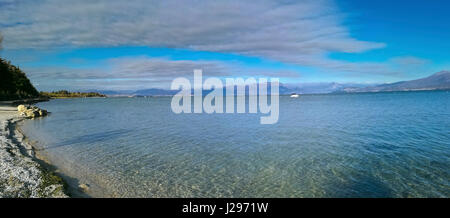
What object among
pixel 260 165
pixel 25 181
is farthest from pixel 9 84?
pixel 260 165

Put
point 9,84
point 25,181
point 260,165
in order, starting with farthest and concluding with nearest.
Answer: point 9,84, point 260,165, point 25,181

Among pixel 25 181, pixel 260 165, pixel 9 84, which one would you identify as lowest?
pixel 260 165

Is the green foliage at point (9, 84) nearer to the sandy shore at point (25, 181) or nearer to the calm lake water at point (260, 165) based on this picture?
the calm lake water at point (260, 165)

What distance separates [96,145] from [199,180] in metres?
12.1

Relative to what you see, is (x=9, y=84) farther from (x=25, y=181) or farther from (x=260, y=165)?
(x=260, y=165)

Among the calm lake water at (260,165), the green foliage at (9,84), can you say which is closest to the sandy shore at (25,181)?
the calm lake water at (260,165)

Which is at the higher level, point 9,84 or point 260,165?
point 9,84

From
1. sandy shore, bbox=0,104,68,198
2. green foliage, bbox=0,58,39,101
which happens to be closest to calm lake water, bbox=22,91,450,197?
sandy shore, bbox=0,104,68,198

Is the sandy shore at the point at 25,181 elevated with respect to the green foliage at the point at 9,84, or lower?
lower

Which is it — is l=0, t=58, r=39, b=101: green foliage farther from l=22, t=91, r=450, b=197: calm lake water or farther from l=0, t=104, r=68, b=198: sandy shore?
l=0, t=104, r=68, b=198: sandy shore

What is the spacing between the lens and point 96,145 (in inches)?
763

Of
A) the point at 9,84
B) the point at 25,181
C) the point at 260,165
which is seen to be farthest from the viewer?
the point at 9,84

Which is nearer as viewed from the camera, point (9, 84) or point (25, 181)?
point (25, 181)
